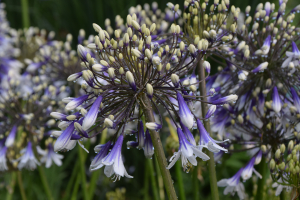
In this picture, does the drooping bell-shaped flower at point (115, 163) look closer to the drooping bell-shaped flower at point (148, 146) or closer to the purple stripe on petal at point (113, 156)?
the purple stripe on petal at point (113, 156)

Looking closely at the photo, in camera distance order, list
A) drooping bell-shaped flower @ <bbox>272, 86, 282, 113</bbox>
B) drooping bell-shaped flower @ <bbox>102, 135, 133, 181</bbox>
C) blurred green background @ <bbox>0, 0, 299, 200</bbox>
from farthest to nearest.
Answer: blurred green background @ <bbox>0, 0, 299, 200</bbox>
drooping bell-shaped flower @ <bbox>272, 86, 282, 113</bbox>
drooping bell-shaped flower @ <bbox>102, 135, 133, 181</bbox>

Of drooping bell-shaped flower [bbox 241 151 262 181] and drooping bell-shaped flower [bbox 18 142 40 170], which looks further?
drooping bell-shaped flower [bbox 18 142 40 170]

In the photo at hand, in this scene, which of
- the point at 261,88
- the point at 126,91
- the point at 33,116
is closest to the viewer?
the point at 126,91

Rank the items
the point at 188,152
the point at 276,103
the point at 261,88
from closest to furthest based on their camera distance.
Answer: the point at 188,152 → the point at 276,103 → the point at 261,88

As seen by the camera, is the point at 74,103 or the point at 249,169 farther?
the point at 249,169

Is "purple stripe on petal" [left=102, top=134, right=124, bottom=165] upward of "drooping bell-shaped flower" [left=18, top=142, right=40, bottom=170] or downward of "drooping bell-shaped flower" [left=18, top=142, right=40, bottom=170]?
downward

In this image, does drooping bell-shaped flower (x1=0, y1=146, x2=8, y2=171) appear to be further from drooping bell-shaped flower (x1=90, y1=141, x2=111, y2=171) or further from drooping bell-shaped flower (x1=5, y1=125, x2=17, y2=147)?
drooping bell-shaped flower (x1=90, y1=141, x2=111, y2=171)

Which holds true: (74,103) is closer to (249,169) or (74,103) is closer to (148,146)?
(148,146)

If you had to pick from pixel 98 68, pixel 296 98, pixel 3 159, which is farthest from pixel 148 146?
pixel 3 159

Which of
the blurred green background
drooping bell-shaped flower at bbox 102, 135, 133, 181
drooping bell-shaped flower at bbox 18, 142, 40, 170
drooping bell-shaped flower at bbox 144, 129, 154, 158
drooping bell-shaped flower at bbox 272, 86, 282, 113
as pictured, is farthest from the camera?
the blurred green background

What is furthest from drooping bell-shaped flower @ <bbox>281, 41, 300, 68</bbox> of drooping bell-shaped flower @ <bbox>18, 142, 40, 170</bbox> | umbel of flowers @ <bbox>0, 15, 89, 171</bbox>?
drooping bell-shaped flower @ <bbox>18, 142, 40, 170</bbox>
